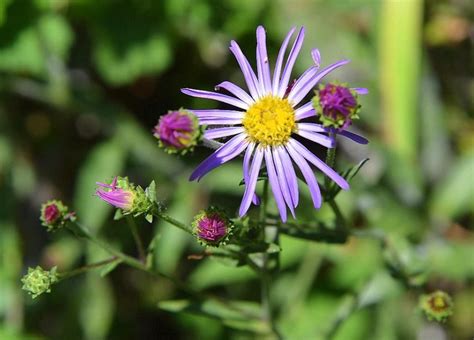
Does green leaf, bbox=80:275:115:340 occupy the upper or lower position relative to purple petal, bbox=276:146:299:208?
lower

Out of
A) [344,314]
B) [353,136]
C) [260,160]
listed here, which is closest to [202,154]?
[344,314]

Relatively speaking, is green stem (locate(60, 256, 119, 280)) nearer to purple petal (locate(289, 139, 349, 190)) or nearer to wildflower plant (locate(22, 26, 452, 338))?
wildflower plant (locate(22, 26, 452, 338))

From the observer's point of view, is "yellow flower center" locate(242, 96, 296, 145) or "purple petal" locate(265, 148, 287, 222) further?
"yellow flower center" locate(242, 96, 296, 145)

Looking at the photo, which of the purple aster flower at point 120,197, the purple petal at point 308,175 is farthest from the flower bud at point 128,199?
the purple petal at point 308,175

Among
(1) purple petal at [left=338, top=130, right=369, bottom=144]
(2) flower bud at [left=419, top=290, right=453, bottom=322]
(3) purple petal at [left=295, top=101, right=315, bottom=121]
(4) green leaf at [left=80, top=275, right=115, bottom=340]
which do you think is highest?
(3) purple petal at [left=295, top=101, right=315, bottom=121]

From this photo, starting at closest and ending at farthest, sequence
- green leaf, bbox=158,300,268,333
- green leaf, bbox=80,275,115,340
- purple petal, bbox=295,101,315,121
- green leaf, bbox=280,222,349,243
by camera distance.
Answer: purple petal, bbox=295,101,315,121
green leaf, bbox=280,222,349,243
green leaf, bbox=158,300,268,333
green leaf, bbox=80,275,115,340

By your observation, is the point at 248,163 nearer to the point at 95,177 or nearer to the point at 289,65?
the point at 289,65

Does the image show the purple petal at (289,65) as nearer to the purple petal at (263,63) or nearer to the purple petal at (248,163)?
the purple petal at (263,63)

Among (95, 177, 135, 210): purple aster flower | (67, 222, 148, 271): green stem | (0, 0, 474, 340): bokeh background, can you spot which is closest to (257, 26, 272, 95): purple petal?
(95, 177, 135, 210): purple aster flower

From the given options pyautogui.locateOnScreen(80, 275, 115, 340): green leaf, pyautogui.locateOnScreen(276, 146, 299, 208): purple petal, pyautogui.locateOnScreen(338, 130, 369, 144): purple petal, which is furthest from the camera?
pyautogui.locateOnScreen(80, 275, 115, 340): green leaf
